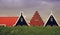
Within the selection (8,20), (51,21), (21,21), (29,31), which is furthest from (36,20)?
(29,31)

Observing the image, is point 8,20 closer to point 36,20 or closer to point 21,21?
point 21,21

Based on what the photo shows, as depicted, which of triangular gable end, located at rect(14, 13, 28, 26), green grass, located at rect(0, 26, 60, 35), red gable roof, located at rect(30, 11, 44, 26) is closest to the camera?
green grass, located at rect(0, 26, 60, 35)

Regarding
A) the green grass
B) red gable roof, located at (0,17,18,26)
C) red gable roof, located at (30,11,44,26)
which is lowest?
red gable roof, located at (0,17,18,26)

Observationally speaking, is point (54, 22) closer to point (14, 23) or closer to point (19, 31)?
point (14, 23)

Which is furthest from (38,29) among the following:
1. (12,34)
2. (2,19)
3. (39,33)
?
(2,19)

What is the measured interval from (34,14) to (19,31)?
25596 millimetres

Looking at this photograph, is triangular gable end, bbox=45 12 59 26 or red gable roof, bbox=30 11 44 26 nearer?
triangular gable end, bbox=45 12 59 26

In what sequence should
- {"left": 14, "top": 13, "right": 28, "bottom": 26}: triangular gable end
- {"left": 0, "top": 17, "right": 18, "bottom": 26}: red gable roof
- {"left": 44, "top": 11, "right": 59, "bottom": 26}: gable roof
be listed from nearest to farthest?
{"left": 44, "top": 11, "right": 59, "bottom": 26}: gable roof < {"left": 14, "top": 13, "right": 28, "bottom": 26}: triangular gable end < {"left": 0, "top": 17, "right": 18, "bottom": 26}: red gable roof

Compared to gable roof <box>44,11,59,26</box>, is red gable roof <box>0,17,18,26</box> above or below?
below

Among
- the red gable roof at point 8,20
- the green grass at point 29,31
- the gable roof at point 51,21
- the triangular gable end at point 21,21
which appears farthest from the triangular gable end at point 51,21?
the green grass at point 29,31

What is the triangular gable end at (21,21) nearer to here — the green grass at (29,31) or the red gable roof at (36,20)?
the red gable roof at (36,20)

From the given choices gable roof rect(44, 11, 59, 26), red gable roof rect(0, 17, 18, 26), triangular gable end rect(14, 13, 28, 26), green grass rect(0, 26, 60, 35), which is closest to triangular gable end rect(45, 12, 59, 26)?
gable roof rect(44, 11, 59, 26)

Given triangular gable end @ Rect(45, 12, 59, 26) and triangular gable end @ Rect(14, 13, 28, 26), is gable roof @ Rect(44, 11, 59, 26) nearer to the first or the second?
triangular gable end @ Rect(45, 12, 59, 26)

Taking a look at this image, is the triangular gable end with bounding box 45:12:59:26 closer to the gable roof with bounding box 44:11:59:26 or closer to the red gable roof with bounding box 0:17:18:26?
the gable roof with bounding box 44:11:59:26
